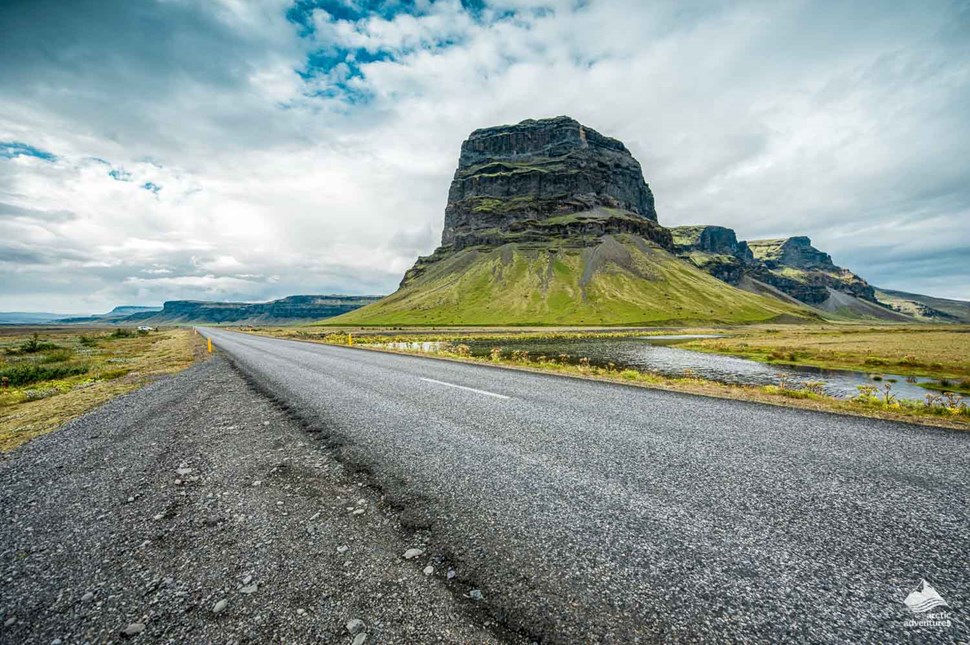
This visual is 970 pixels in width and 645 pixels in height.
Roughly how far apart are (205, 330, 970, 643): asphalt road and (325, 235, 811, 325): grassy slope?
4663 inches

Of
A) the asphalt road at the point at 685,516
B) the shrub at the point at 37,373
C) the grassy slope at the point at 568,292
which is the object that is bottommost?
the shrub at the point at 37,373

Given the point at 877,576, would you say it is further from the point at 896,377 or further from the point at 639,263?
the point at 639,263

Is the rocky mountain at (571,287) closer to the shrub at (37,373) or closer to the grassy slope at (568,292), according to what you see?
the grassy slope at (568,292)

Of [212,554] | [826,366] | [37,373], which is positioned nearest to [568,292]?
[826,366]

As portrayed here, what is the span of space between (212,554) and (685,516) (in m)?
4.57

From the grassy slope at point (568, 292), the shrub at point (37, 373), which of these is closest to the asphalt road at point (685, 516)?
the shrub at point (37, 373)

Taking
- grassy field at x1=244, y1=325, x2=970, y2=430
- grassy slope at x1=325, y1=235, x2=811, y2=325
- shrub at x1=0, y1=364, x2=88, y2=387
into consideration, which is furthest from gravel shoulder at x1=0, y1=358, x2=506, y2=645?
grassy slope at x1=325, y1=235, x2=811, y2=325

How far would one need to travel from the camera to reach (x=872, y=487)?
14.8ft

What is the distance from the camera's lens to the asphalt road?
2.63 m

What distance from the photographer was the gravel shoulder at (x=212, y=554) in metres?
2.66

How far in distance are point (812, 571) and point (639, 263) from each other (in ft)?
599

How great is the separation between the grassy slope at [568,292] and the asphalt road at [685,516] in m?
118

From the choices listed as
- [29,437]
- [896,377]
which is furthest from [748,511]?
[896,377]

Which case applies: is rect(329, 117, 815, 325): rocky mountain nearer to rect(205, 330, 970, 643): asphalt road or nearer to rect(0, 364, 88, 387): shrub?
rect(0, 364, 88, 387): shrub
